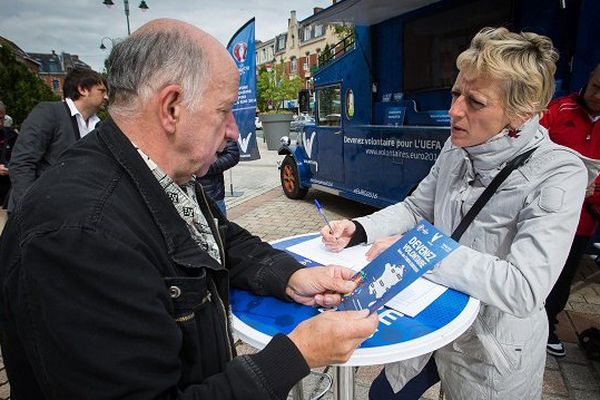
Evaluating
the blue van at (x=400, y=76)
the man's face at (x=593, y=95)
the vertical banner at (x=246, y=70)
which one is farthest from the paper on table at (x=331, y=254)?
the vertical banner at (x=246, y=70)

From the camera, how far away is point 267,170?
11.9 m

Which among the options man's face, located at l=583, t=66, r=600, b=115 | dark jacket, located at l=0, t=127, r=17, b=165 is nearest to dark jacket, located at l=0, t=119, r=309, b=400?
man's face, located at l=583, t=66, r=600, b=115

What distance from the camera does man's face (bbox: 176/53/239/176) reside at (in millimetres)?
1020

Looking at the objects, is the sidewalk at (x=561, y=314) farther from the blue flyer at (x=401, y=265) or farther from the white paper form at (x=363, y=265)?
the blue flyer at (x=401, y=265)

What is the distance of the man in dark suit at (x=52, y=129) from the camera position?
9.61 ft

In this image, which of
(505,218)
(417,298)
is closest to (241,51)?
(505,218)

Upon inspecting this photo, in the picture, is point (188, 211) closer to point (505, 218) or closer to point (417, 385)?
point (505, 218)

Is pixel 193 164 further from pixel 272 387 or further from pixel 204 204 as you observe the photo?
pixel 272 387

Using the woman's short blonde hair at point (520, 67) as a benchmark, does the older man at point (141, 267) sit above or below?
below

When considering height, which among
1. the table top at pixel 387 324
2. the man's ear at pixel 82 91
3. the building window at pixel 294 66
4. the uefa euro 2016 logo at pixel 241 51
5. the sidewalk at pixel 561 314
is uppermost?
the building window at pixel 294 66

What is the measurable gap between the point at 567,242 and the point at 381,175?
411 centimetres

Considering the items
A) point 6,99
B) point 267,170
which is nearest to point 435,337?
point 267,170

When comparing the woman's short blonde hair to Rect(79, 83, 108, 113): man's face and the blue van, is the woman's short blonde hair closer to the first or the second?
the blue van

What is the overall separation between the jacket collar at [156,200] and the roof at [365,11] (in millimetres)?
4581
